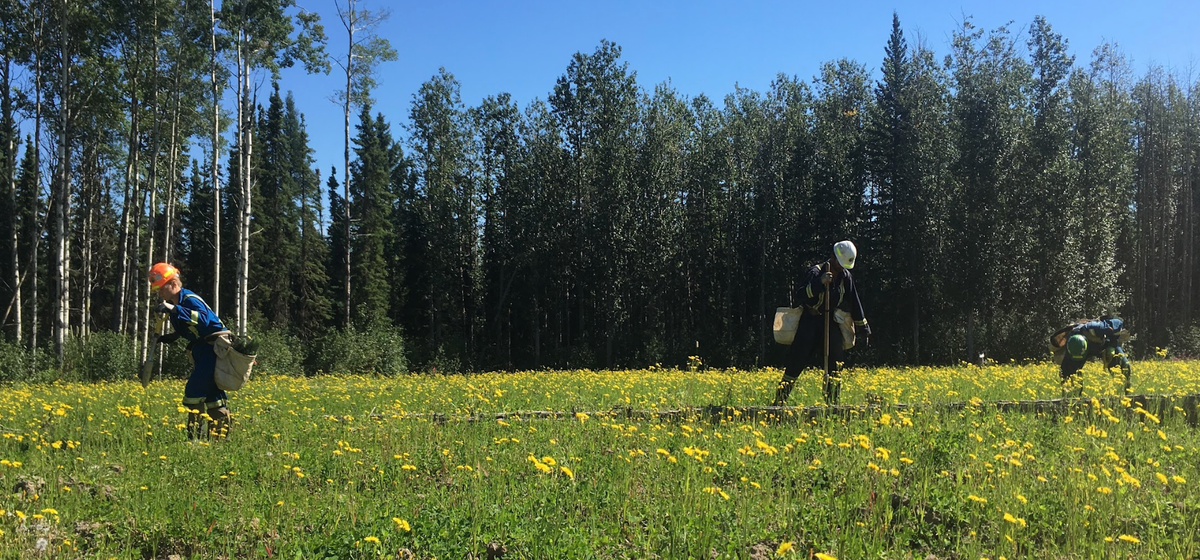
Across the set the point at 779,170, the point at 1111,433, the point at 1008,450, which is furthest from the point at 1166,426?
the point at 779,170

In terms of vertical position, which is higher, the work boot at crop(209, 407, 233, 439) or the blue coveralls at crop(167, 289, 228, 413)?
the blue coveralls at crop(167, 289, 228, 413)

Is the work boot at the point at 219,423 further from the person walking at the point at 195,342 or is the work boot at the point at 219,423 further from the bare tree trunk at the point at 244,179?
the bare tree trunk at the point at 244,179

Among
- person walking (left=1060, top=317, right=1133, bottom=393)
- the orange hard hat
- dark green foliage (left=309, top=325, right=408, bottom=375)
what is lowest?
dark green foliage (left=309, top=325, right=408, bottom=375)

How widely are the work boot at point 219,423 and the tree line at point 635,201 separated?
45.0 ft

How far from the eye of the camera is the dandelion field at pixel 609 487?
135 inches

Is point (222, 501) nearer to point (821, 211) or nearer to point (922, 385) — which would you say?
point (922, 385)

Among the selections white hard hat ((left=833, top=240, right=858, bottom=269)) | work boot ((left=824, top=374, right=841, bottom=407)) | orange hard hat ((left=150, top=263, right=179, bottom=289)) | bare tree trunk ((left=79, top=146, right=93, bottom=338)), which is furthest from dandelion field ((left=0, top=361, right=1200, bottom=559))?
bare tree trunk ((left=79, top=146, right=93, bottom=338))

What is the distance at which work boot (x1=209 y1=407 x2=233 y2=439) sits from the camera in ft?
20.4

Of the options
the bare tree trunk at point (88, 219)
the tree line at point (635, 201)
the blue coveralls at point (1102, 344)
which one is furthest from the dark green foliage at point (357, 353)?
the blue coveralls at point (1102, 344)

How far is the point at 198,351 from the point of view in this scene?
6.61m

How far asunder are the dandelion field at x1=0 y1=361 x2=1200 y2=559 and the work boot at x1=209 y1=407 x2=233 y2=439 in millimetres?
163

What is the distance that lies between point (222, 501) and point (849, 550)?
11.8 ft

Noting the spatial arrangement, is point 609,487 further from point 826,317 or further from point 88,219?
point 88,219

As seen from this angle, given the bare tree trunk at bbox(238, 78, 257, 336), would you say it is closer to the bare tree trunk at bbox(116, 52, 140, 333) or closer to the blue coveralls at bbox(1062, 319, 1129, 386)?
the bare tree trunk at bbox(116, 52, 140, 333)
